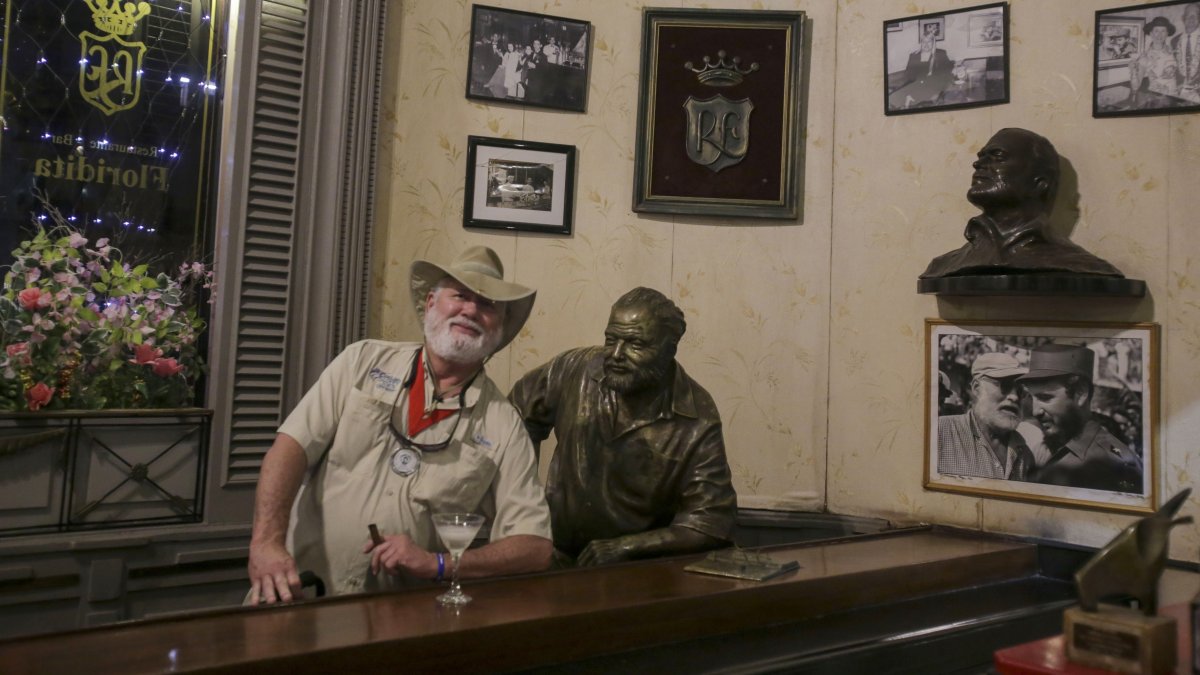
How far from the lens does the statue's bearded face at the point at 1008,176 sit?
10.8ft

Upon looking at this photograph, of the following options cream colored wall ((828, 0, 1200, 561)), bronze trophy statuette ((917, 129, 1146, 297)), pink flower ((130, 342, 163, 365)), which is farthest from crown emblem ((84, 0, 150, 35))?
bronze trophy statuette ((917, 129, 1146, 297))

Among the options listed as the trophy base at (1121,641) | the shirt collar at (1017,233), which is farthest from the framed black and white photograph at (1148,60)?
the trophy base at (1121,641)

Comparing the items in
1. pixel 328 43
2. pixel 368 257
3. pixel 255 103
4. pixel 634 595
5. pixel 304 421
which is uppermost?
pixel 328 43

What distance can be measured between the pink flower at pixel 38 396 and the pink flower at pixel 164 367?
1.14 feet

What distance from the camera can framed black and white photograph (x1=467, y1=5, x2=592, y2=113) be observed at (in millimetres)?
3895

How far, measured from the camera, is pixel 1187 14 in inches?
131

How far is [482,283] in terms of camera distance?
2.50 metres

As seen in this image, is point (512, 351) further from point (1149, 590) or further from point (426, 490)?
point (1149, 590)

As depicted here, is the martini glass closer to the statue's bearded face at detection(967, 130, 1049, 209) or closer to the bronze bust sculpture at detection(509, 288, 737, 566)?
the bronze bust sculpture at detection(509, 288, 737, 566)

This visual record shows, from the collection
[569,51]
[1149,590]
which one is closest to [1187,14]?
[569,51]

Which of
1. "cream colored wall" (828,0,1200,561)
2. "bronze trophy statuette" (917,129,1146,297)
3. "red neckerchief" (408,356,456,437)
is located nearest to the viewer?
"red neckerchief" (408,356,456,437)

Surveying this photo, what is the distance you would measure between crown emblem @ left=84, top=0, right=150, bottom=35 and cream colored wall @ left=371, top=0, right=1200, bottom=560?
0.89 m

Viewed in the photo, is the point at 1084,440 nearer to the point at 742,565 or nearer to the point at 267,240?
the point at 742,565

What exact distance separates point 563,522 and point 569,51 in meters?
2.06
